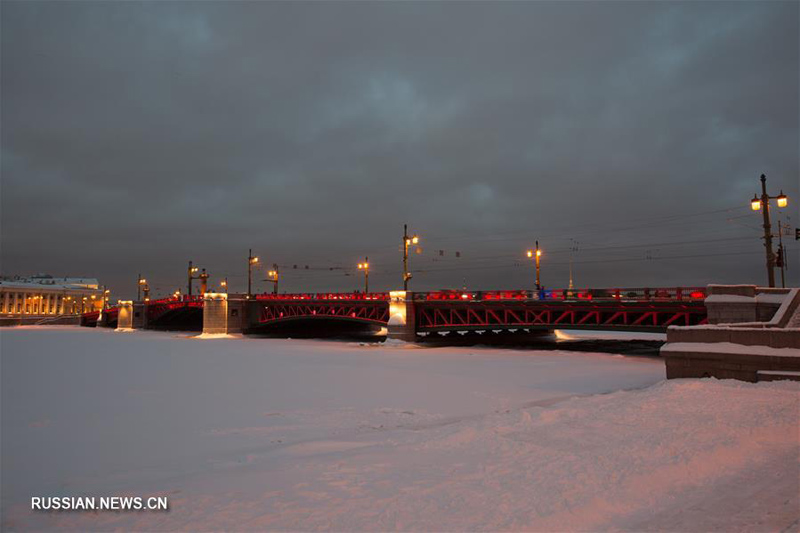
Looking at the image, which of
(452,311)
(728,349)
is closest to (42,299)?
(452,311)

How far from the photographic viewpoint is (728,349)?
1461cm

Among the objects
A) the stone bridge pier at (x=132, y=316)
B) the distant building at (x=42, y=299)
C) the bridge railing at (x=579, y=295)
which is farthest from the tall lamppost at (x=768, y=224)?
the distant building at (x=42, y=299)

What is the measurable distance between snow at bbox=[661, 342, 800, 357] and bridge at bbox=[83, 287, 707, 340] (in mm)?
14408

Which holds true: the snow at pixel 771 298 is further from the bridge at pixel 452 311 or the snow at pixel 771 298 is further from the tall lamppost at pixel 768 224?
the bridge at pixel 452 311

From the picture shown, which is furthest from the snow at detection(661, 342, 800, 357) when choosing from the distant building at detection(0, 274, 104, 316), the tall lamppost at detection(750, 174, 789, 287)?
the distant building at detection(0, 274, 104, 316)

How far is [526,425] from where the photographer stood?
1034 centimetres

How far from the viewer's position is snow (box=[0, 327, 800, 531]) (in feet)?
19.2

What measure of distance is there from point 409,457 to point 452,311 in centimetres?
3411

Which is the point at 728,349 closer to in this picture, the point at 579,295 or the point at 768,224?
the point at 768,224

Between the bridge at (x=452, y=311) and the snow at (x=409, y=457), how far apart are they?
15.4 metres

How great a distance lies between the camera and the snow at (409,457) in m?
5.86

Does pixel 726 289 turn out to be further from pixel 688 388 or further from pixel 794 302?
pixel 688 388

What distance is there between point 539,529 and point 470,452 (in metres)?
3.03

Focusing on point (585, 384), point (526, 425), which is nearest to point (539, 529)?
point (526, 425)
